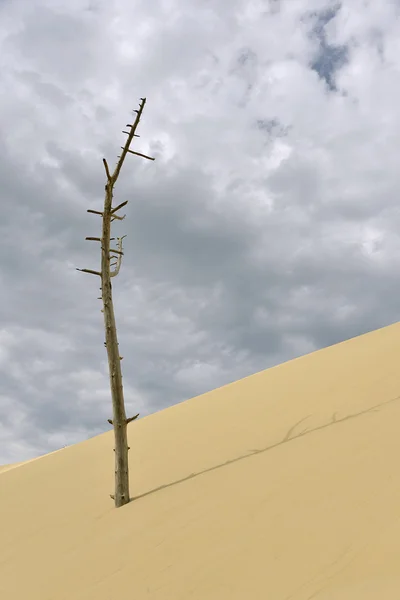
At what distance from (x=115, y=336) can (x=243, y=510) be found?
143 inches

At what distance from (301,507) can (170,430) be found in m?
6.69

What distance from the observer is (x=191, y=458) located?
8188 mm

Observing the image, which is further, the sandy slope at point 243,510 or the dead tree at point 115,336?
the dead tree at point 115,336

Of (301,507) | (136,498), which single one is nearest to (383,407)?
(301,507)

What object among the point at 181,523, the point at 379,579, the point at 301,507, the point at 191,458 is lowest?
the point at 379,579

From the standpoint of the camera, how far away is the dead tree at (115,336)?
7301mm

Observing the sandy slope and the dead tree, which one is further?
the dead tree

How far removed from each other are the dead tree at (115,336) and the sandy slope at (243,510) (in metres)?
0.40

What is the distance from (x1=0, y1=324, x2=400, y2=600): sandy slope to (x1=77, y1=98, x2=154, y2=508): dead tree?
15.7 inches

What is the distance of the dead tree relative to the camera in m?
7.30

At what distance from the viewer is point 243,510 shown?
199 inches

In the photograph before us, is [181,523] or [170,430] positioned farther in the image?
[170,430]

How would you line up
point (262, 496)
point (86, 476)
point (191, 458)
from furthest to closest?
point (86, 476)
point (191, 458)
point (262, 496)

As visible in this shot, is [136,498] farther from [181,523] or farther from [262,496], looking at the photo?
[262,496]
